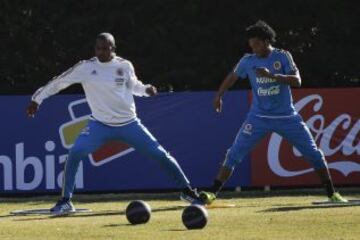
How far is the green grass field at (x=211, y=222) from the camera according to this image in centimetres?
1034

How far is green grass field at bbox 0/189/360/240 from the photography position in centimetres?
1034

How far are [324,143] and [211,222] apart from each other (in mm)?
5811

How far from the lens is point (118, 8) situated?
23.1 m

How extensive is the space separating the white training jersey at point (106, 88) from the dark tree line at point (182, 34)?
992 cm

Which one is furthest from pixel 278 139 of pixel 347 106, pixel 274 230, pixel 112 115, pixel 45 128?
pixel 274 230

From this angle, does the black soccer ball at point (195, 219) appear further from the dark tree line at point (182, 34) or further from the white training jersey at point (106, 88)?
the dark tree line at point (182, 34)

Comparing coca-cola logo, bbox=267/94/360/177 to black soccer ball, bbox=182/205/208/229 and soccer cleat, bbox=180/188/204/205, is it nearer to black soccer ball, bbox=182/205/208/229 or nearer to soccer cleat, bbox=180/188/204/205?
soccer cleat, bbox=180/188/204/205

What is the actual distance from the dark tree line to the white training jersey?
9921mm

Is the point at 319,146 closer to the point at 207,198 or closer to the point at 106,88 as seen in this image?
the point at 207,198

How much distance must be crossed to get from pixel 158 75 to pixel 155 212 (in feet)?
33.1

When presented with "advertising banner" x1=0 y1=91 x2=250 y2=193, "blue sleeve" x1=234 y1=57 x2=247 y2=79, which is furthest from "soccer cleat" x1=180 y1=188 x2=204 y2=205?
"advertising banner" x1=0 y1=91 x2=250 y2=193

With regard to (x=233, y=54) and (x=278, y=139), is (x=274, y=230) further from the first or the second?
(x=233, y=54)

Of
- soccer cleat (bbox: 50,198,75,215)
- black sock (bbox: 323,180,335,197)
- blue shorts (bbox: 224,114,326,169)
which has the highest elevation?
blue shorts (bbox: 224,114,326,169)

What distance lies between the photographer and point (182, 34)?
23.2 m
